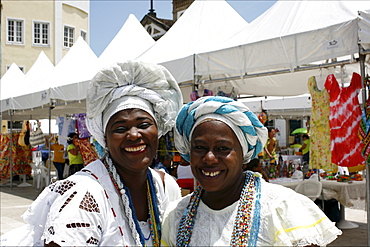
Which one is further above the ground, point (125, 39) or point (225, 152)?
point (125, 39)

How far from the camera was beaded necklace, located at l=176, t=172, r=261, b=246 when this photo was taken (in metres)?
1.68

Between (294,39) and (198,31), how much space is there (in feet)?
8.90

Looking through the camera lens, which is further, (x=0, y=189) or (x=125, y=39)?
(x=0, y=189)

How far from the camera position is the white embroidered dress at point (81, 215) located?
165 cm

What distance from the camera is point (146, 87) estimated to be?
2111 millimetres

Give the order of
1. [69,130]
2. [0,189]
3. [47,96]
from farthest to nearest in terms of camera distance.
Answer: [0,189] → [69,130] → [47,96]

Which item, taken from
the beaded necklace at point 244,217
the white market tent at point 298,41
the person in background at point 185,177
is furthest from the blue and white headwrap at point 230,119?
the person in background at point 185,177

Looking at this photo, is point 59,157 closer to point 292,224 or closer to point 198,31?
point 198,31

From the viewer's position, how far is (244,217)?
1.72 m

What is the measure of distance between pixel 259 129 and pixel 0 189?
12.9m

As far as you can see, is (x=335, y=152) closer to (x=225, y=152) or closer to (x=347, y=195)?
(x=347, y=195)

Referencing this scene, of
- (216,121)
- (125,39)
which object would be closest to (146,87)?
(216,121)

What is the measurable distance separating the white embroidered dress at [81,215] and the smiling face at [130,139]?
118 millimetres

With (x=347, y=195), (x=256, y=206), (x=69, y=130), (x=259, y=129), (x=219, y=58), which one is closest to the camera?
(x=256, y=206)
